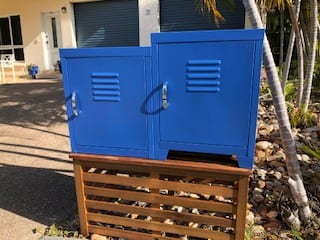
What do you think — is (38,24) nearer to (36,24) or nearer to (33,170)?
(36,24)

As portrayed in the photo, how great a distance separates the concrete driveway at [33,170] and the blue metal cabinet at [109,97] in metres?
1.06

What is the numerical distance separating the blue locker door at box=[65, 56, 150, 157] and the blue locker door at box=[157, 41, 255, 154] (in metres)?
0.19

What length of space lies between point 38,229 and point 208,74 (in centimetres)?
206

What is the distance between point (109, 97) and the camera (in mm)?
2283

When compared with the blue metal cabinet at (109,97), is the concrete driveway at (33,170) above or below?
below

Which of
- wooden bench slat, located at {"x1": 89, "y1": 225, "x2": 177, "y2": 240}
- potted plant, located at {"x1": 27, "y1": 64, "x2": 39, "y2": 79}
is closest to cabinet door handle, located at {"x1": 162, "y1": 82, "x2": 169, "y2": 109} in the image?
wooden bench slat, located at {"x1": 89, "y1": 225, "x2": 177, "y2": 240}

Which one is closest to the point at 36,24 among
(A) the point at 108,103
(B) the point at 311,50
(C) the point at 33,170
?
(C) the point at 33,170

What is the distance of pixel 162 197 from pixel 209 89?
0.94 metres

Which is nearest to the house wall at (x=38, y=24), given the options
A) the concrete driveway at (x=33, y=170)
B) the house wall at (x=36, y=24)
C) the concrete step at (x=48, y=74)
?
the house wall at (x=36, y=24)

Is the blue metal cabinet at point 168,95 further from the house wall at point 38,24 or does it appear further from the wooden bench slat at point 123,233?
the house wall at point 38,24

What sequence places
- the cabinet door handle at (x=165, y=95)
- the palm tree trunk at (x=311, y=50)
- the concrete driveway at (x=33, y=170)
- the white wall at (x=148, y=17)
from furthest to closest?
the white wall at (x=148, y=17)
the palm tree trunk at (x=311, y=50)
the concrete driveway at (x=33, y=170)
the cabinet door handle at (x=165, y=95)

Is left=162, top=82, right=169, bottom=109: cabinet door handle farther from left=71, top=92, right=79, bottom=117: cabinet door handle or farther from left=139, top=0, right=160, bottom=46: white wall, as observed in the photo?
left=139, top=0, right=160, bottom=46: white wall

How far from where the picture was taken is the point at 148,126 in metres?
2.26

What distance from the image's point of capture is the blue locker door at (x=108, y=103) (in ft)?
7.28
